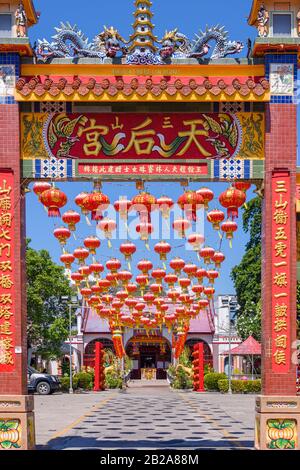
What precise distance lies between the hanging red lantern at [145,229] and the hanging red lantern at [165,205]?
1025mm

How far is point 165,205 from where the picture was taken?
14.4 metres

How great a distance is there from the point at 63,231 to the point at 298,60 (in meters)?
6.43

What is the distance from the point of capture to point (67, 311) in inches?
1692

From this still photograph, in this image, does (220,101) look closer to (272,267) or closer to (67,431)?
(272,267)

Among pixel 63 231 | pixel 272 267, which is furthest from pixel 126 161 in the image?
pixel 63 231

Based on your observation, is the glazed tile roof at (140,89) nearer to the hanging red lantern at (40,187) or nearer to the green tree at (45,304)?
the hanging red lantern at (40,187)

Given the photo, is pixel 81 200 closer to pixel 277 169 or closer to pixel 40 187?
pixel 40 187

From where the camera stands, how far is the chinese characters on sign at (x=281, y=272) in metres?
12.2

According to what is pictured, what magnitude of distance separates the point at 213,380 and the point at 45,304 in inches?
394

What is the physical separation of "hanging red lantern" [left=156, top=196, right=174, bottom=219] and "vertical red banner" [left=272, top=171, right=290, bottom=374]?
8.48 ft

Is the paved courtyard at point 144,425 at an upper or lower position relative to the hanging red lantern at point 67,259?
lower

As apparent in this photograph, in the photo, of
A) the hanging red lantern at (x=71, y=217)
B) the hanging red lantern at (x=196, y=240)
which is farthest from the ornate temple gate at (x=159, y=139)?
the hanging red lantern at (x=196, y=240)

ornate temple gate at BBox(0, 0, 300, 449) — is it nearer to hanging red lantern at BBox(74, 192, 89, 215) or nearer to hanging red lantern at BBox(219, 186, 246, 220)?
hanging red lantern at BBox(219, 186, 246, 220)

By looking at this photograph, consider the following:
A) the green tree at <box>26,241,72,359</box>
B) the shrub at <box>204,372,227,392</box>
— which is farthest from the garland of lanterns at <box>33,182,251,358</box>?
the green tree at <box>26,241,72,359</box>
